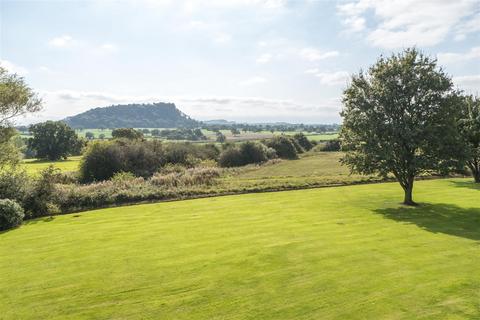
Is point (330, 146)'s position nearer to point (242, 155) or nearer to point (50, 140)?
point (242, 155)

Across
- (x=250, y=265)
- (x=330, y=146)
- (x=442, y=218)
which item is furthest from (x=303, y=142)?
(x=250, y=265)

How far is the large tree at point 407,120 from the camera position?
78.9 ft

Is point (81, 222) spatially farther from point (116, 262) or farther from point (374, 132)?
point (374, 132)

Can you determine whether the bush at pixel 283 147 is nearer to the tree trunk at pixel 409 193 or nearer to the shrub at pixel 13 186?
the tree trunk at pixel 409 193

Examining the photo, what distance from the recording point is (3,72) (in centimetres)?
3294

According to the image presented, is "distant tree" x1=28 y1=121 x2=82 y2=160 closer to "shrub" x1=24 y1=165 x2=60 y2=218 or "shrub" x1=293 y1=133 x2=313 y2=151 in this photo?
"shrub" x1=293 y1=133 x2=313 y2=151

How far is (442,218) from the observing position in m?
21.8

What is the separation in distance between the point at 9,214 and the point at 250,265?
1774cm

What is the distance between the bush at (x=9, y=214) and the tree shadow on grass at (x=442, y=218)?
78.5ft

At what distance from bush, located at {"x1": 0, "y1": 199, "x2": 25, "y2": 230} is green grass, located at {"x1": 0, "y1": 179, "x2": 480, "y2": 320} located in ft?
2.95

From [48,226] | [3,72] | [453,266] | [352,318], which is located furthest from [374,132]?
[3,72]

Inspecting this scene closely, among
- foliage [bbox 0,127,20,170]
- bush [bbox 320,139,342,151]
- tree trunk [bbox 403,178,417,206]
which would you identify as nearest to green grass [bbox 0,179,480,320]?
tree trunk [bbox 403,178,417,206]

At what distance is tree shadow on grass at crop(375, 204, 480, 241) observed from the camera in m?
18.9

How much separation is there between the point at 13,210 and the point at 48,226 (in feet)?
8.27
